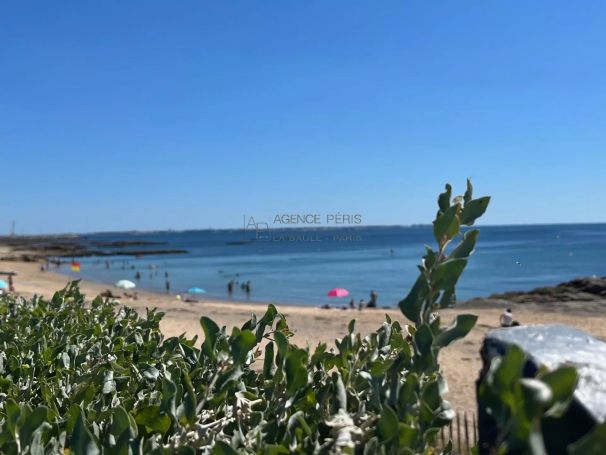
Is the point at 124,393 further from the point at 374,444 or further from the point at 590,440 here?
the point at 590,440

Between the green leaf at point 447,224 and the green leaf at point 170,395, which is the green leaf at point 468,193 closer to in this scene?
the green leaf at point 447,224

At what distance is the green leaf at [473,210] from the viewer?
1247mm

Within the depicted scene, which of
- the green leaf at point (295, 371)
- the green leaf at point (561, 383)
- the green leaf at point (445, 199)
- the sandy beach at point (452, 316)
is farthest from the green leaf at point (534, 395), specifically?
the sandy beach at point (452, 316)

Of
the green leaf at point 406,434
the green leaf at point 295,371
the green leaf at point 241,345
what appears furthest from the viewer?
the green leaf at point 241,345

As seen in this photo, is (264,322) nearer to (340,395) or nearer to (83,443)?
(340,395)

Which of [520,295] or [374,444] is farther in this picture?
[520,295]

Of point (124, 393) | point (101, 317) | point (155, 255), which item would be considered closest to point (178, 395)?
point (124, 393)

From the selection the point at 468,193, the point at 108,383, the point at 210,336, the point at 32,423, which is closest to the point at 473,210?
the point at 468,193

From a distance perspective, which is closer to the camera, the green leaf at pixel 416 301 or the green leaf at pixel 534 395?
the green leaf at pixel 534 395

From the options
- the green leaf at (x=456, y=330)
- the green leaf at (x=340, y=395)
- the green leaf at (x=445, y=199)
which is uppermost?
the green leaf at (x=445, y=199)

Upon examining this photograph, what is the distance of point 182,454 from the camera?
3.79 feet

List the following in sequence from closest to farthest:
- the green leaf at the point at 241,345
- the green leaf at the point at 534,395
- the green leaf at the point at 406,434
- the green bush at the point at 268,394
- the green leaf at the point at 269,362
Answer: the green leaf at the point at 534,395 < the green leaf at the point at 406,434 < the green bush at the point at 268,394 < the green leaf at the point at 241,345 < the green leaf at the point at 269,362

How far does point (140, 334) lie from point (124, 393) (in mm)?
1070

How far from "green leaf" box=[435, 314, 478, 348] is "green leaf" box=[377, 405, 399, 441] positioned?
→ 0.60 feet
